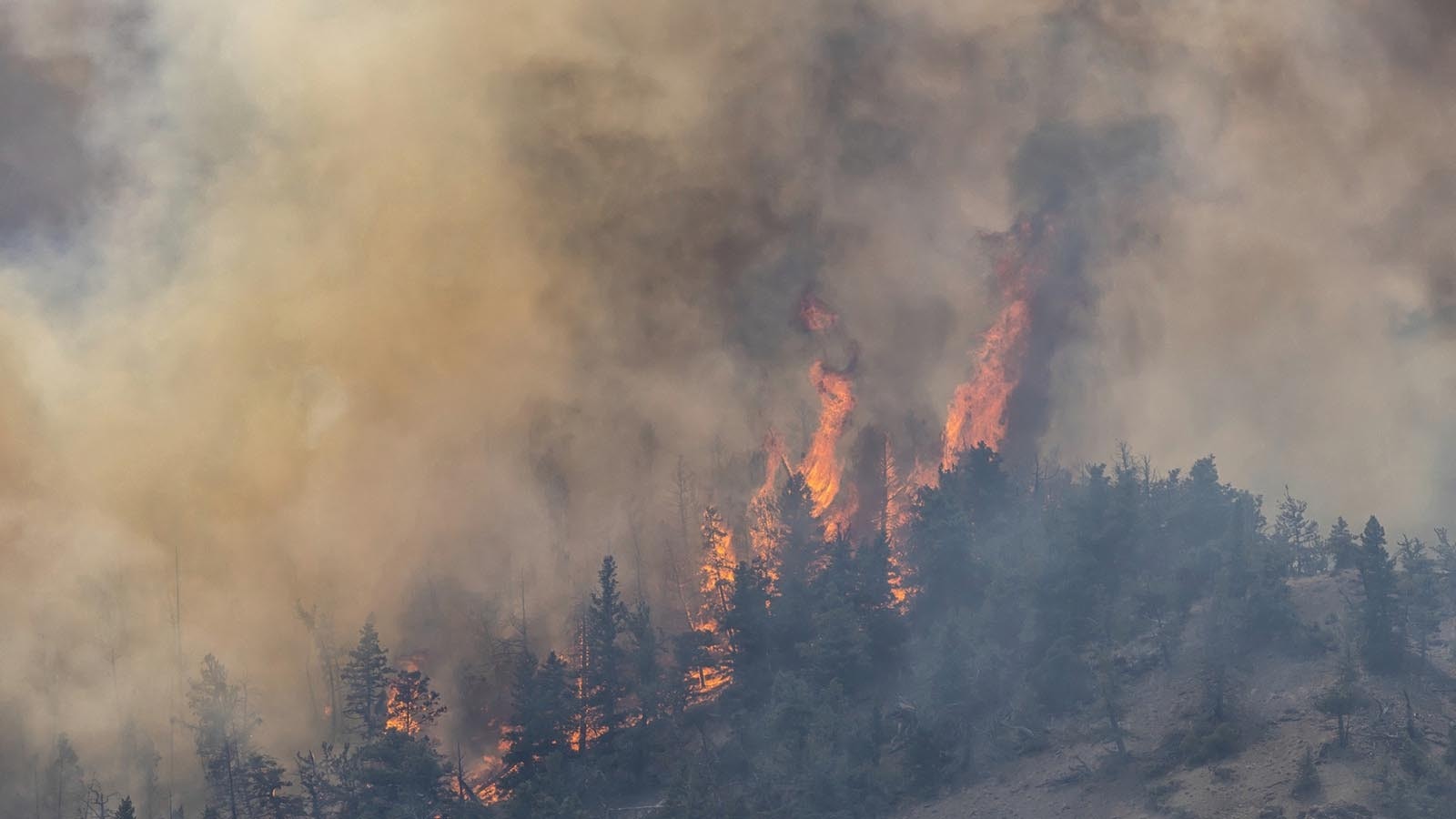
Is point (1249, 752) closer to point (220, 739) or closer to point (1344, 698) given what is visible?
point (1344, 698)

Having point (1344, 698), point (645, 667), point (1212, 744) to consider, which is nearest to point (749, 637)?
point (645, 667)

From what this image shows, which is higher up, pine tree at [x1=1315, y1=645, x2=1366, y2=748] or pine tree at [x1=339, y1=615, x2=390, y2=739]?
pine tree at [x1=339, y1=615, x2=390, y2=739]

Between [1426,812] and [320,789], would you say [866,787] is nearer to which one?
[1426,812]

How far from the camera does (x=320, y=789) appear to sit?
334 ft

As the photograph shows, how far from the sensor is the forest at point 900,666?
296ft

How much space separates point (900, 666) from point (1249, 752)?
25560 millimetres

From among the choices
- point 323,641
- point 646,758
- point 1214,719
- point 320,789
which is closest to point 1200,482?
point 1214,719

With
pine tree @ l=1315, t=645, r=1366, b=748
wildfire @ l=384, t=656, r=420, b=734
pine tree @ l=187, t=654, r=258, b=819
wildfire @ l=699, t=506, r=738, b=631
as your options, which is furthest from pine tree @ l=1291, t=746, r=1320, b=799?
pine tree @ l=187, t=654, r=258, b=819

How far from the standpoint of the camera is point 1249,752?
85.1 metres

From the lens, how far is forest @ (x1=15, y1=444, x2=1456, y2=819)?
90188 mm

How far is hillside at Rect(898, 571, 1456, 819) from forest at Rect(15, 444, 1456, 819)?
0.85 m

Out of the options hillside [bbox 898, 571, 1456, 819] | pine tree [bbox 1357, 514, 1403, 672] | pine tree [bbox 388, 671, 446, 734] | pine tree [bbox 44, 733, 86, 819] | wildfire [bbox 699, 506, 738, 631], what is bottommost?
hillside [bbox 898, 571, 1456, 819]

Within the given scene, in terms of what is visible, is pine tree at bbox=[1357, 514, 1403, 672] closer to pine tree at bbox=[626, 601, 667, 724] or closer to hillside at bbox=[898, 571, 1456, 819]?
hillside at bbox=[898, 571, 1456, 819]

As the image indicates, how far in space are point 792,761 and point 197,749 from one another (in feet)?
170
